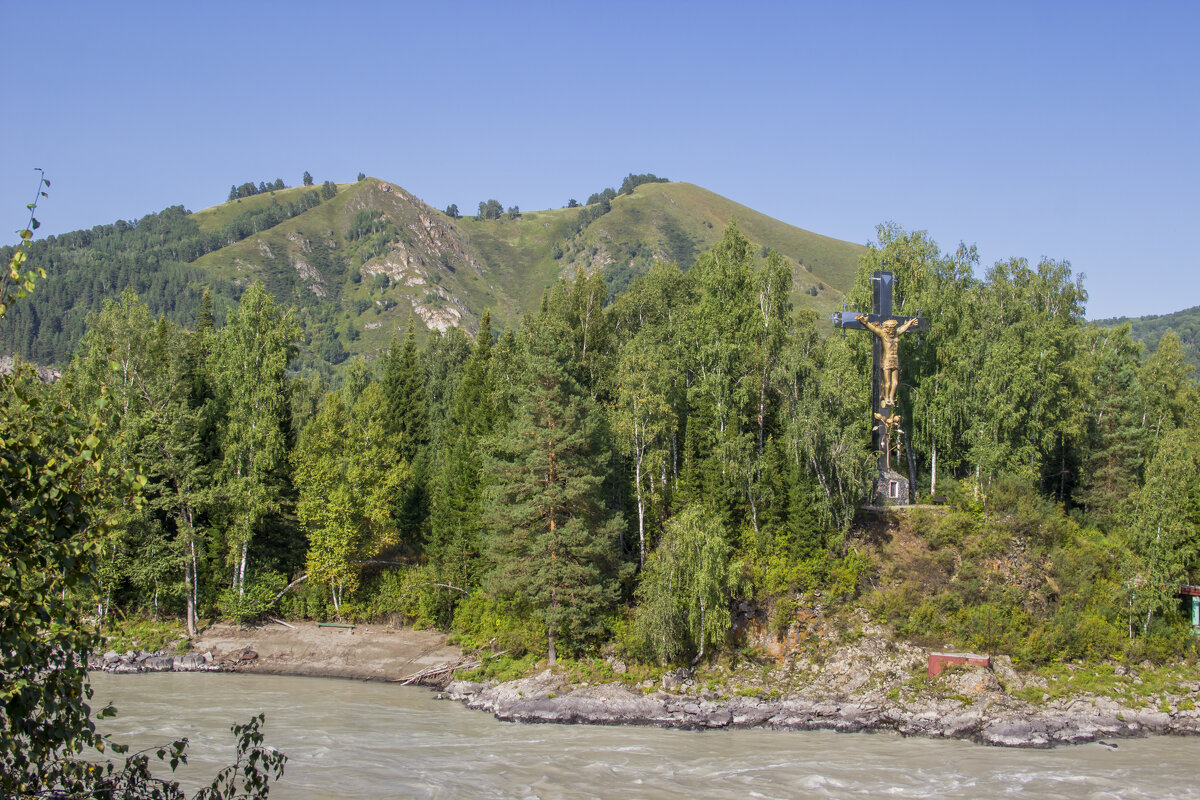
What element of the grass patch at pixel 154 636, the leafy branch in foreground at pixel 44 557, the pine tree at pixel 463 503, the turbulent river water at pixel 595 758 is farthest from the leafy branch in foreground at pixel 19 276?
the grass patch at pixel 154 636

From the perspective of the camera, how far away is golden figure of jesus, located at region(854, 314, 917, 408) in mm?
47625

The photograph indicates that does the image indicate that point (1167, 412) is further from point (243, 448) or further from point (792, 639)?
point (243, 448)

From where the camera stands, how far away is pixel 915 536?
45.5 metres

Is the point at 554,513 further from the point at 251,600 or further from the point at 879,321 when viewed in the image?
the point at 879,321

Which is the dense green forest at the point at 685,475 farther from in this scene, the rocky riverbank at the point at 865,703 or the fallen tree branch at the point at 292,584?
the rocky riverbank at the point at 865,703

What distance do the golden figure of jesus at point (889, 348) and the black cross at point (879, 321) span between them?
191 mm

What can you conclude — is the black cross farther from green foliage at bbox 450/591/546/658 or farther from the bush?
the bush

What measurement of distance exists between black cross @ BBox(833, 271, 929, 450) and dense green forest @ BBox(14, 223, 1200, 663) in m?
1.22

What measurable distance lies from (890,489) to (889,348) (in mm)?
7775

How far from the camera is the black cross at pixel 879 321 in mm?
47844

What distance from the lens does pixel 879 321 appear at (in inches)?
1887

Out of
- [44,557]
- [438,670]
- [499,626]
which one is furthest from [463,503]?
[44,557]

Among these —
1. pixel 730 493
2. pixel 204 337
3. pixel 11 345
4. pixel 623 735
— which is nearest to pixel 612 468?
pixel 730 493

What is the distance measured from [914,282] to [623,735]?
3226 centimetres
